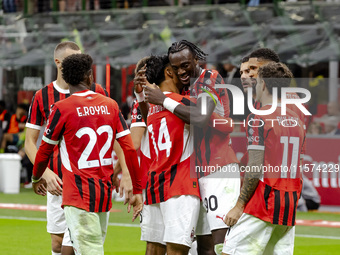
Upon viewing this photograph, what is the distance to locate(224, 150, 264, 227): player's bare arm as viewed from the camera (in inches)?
219

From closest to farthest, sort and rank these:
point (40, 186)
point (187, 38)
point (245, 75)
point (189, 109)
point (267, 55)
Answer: point (189, 109), point (40, 186), point (267, 55), point (245, 75), point (187, 38)

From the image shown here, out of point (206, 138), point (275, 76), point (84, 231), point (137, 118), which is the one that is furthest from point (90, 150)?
point (137, 118)

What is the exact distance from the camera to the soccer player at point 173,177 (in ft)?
19.6

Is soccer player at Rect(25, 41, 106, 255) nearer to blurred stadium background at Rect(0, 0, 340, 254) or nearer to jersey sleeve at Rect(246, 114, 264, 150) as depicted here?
jersey sleeve at Rect(246, 114, 264, 150)

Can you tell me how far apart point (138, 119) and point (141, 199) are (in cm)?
152

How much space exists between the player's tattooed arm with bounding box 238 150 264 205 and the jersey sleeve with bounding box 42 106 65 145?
151 centimetres

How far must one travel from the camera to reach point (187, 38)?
20875 millimetres

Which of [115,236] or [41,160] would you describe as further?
[115,236]

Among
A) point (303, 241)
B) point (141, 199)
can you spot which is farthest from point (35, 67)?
point (141, 199)

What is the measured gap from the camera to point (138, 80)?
6.20 metres

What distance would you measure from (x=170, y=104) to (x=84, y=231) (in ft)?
3.94

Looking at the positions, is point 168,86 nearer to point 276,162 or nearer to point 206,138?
point 206,138

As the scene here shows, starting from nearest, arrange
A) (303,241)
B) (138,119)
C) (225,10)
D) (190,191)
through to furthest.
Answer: (190,191) → (138,119) → (303,241) → (225,10)

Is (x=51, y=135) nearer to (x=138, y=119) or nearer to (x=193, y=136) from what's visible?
(x=193, y=136)
